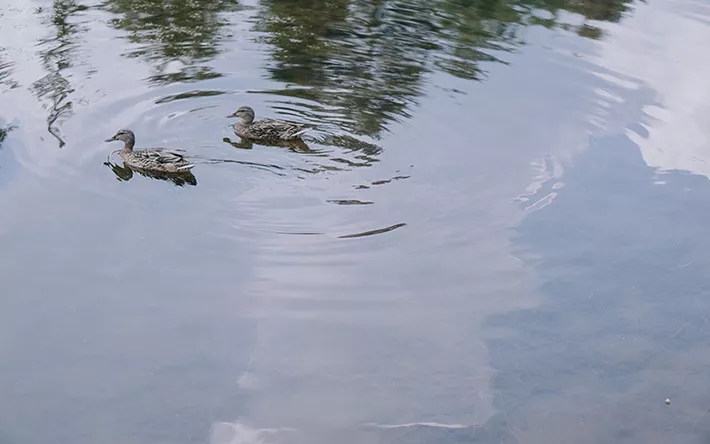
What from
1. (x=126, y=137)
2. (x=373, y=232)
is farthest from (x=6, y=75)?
(x=373, y=232)

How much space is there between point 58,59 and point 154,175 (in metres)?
3.28

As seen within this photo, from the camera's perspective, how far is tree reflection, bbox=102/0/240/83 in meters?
9.16

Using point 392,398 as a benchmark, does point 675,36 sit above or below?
above

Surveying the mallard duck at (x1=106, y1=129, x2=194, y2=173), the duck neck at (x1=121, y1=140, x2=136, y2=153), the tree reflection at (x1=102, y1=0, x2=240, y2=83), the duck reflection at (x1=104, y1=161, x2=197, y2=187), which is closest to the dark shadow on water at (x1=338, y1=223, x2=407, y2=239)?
the duck reflection at (x1=104, y1=161, x2=197, y2=187)

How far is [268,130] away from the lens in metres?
7.57

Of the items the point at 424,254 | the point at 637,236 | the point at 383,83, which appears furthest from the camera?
the point at 383,83

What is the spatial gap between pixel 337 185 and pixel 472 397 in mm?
2719

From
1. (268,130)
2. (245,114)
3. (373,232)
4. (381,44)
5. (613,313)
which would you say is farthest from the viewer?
(381,44)

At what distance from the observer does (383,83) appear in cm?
901

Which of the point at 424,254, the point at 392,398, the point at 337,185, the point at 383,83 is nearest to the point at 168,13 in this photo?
the point at 383,83

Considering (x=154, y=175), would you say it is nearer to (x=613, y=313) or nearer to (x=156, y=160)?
(x=156, y=160)

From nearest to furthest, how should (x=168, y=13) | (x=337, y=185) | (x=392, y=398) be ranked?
1. (x=392, y=398)
2. (x=337, y=185)
3. (x=168, y=13)

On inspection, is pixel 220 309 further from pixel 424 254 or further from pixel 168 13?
pixel 168 13

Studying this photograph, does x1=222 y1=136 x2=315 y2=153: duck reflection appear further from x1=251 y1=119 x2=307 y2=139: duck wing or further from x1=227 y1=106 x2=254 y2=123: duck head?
x1=227 y1=106 x2=254 y2=123: duck head
